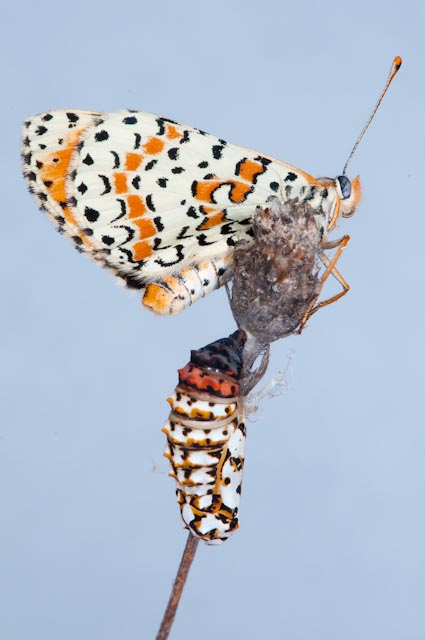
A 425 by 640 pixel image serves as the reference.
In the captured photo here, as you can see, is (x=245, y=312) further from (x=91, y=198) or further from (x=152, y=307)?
(x=91, y=198)

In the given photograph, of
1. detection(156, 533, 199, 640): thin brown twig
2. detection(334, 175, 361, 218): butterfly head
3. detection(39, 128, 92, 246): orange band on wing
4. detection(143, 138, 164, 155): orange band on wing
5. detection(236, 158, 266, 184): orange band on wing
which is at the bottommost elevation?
detection(156, 533, 199, 640): thin brown twig

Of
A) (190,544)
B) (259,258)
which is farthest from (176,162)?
(190,544)

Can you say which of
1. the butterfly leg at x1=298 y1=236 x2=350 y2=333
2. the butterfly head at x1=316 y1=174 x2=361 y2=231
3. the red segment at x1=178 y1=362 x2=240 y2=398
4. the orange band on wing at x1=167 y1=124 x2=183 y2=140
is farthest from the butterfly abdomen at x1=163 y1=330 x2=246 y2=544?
the orange band on wing at x1=167 y1=124 x2=183 y2=140

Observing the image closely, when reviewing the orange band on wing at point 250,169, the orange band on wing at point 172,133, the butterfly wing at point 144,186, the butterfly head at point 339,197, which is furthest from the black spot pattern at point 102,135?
the butterfly head at point 339,197

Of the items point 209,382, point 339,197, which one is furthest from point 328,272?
point 209,382

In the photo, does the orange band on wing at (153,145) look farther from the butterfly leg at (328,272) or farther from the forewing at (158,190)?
the butterfly leg at (328,272)

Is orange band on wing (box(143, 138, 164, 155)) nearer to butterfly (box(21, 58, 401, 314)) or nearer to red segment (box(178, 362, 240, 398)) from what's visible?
butterfly (box(21, 58, 401, 314))

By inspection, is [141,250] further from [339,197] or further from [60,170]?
[339,197]
